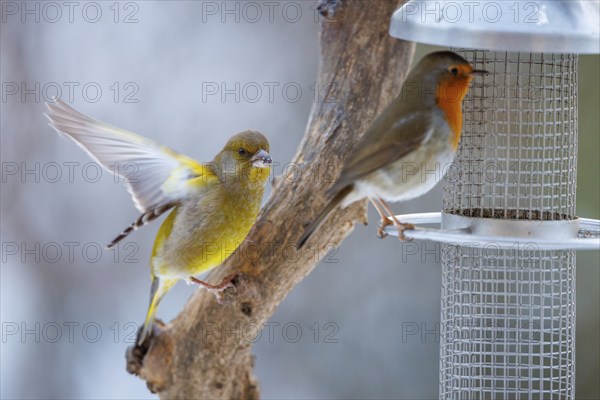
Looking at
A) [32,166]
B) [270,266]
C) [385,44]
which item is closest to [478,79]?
[385,44]

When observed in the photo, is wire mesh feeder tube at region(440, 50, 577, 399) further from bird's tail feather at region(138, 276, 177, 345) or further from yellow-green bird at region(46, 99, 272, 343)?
bird's tail feather at region(138, 276, 177, 345)

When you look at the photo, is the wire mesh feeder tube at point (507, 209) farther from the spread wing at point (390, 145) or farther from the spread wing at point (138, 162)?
the spread wing at point (138, 162)

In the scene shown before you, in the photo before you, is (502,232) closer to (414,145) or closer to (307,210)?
(414,145)

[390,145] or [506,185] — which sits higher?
[390,145]

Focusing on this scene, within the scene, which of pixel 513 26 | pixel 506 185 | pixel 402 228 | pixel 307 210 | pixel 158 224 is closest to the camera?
pixel 513 26

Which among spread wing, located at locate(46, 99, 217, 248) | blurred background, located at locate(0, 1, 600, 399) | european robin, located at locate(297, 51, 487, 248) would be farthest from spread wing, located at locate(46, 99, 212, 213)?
blurred background, located at locate(0, 1, 600, 399)

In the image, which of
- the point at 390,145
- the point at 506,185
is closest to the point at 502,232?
the point at 506,185

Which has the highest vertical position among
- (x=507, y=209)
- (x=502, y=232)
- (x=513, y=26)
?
(x=513, y=26)

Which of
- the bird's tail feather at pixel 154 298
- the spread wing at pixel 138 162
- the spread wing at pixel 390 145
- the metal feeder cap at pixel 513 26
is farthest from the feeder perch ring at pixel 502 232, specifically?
the bird's tail feather at pixel 154 298
